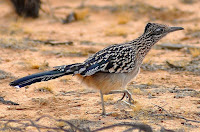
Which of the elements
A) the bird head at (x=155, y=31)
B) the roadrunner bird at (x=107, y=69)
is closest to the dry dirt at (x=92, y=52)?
the roadrunner bird at (x=107, y=69)

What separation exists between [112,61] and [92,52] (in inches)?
172

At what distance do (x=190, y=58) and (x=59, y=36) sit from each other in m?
4.65

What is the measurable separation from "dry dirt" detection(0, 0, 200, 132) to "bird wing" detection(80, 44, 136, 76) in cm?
71

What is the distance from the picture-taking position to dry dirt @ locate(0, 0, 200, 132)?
19.0ft

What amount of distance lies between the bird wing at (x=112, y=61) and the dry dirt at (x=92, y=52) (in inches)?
28.1

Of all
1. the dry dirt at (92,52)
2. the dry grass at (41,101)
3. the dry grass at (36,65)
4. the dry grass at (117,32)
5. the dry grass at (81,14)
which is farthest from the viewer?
the dry grass at (81,14)

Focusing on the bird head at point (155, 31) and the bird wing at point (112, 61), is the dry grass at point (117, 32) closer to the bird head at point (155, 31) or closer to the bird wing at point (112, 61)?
the bird head at point (155, 31)

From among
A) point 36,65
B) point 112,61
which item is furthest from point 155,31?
point 36,65

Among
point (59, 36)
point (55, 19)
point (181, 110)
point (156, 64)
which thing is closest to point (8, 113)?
point (181, 110)

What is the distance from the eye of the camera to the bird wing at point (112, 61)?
17.9ft

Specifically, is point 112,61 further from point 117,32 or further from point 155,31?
point 117,32

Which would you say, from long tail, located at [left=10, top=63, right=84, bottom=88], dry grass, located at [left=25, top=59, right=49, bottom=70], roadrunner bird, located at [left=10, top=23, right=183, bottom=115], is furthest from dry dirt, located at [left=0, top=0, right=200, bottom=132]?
long tail, located at [left=10, top=63, right=84, bottom=88]

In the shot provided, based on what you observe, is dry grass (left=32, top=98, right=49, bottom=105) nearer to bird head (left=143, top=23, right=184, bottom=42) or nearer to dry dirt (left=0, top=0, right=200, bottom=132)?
dry dirt (left=0, top=0, right=200, bottom=132)

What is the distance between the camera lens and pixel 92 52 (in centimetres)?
988
